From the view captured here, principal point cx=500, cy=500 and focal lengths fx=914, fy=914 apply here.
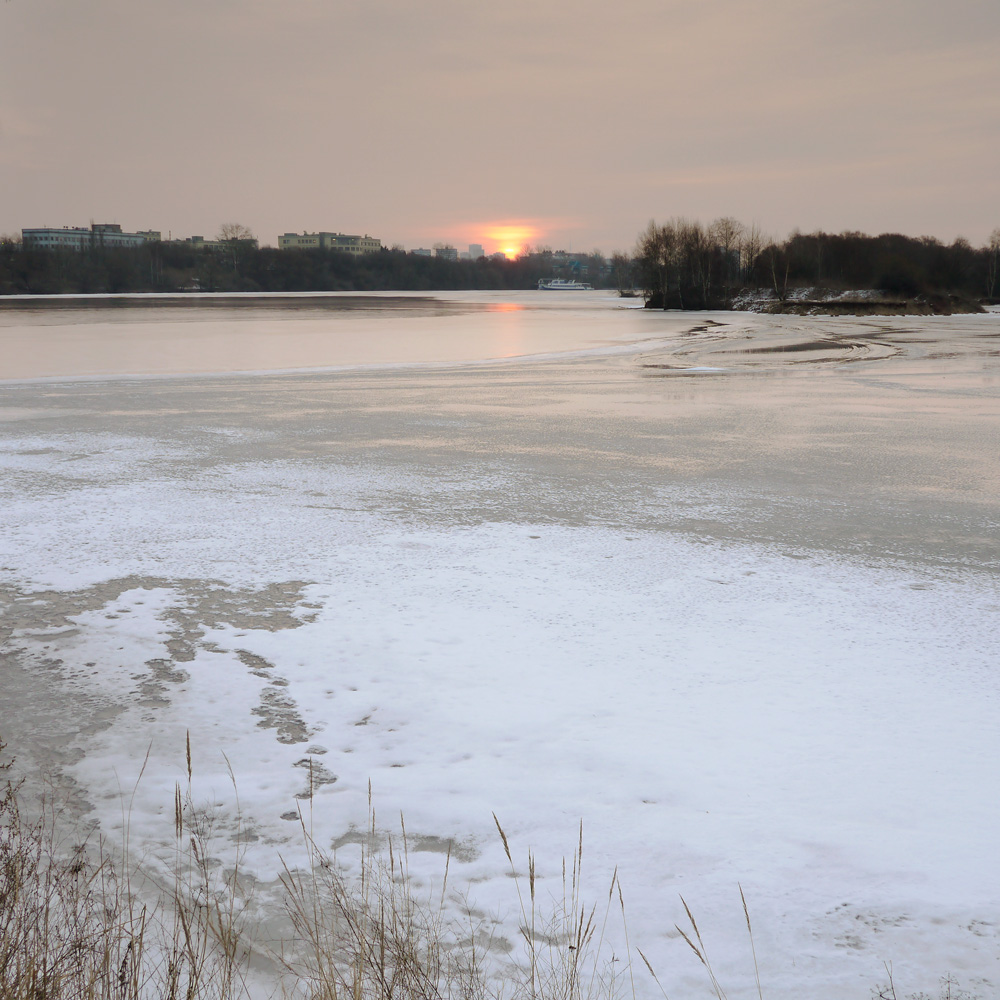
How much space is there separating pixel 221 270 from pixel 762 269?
7986cm

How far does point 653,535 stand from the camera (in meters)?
6.42

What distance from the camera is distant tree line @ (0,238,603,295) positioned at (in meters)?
104

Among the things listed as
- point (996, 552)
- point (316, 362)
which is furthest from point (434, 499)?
point (316, 362)

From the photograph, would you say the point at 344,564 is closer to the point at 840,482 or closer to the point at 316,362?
the point at 840,482

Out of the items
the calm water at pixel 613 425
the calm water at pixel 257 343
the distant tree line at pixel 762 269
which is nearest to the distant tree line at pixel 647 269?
the distant tree line at pixel 762 269

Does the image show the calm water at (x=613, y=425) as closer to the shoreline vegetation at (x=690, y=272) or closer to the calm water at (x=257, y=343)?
the calm water at (x=257, y=343)

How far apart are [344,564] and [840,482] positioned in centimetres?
463

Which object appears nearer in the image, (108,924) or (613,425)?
(108,924)

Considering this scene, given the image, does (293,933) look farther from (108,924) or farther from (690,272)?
(690,272)

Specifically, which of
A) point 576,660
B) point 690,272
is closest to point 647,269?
point 690,272

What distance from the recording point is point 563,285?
17712 cm

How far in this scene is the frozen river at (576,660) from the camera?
2.78 metres

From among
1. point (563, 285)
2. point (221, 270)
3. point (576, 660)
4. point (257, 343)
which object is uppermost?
point (563, 285)

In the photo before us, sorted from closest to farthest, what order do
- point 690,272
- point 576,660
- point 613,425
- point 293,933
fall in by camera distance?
point 293,933, point 576,660, point 613,425, point 690,272
